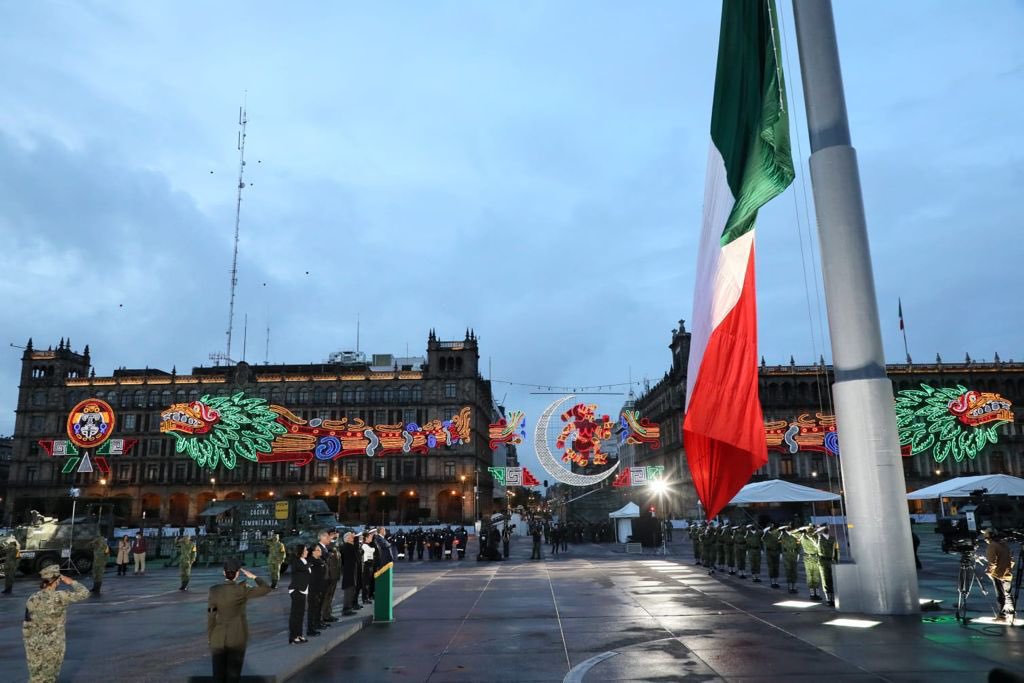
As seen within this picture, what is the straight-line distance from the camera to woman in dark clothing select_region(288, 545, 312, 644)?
11.0 meters

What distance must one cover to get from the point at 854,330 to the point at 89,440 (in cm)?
3530

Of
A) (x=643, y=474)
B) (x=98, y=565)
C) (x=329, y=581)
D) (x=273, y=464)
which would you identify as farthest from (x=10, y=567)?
(x=273, y=464)

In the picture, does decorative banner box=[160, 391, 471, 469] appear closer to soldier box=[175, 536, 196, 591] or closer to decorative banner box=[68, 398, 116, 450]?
decorative banner box=[68, 398, 116, 450]

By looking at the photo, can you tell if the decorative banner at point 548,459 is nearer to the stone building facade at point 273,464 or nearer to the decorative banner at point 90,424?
the decorative banner at point 90,424

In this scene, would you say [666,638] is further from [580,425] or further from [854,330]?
[580,425]

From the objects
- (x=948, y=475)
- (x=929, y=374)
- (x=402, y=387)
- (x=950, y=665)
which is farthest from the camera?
(x=402, y=387)

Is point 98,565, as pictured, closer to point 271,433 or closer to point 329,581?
point 329,581

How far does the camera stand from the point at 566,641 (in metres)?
11.4

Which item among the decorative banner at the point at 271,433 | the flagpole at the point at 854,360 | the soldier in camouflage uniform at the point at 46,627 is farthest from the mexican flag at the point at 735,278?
the decorative banner at the point at 271,433

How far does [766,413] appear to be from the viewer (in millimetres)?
79938

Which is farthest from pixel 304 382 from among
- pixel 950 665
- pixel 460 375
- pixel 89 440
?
pixel 950 665

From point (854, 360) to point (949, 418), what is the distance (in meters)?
49.9

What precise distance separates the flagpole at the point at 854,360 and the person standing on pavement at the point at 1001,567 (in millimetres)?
1249

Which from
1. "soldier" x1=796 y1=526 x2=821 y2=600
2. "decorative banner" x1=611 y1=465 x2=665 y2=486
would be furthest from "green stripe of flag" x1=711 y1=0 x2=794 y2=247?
"decorative banner" x1=611 y1=465 x2=665 y2=486
